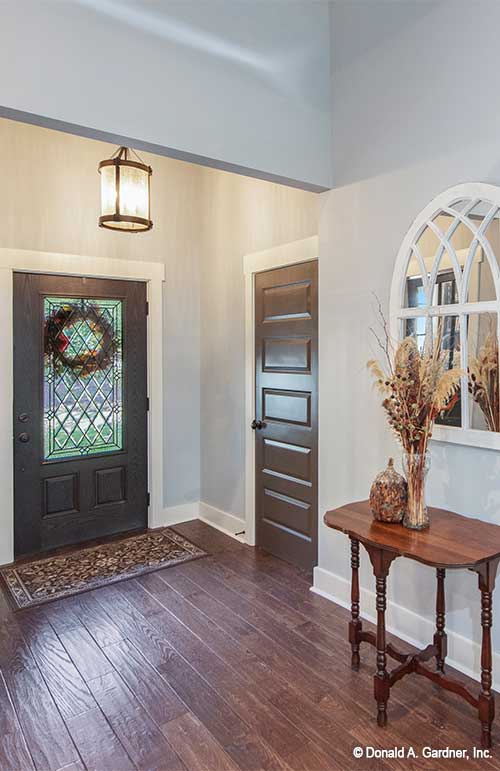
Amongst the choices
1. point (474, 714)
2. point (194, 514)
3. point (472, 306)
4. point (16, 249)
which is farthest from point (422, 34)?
point (194, 514)

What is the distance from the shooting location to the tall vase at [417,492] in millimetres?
2098

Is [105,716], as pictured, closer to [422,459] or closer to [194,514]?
[422,459]

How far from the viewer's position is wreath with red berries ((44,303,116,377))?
3.74 meters

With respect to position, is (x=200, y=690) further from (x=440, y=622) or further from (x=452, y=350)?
(x=452, y=350)

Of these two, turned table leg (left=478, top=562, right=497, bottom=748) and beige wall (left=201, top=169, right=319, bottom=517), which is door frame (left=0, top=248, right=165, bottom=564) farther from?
turned table leg (left=478, top=562, right=497, bottom=748)

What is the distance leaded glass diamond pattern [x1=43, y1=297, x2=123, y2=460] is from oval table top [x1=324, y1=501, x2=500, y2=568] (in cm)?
230

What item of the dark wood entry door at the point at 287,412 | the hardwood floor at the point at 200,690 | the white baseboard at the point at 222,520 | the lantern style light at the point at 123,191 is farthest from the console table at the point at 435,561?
the lantern style light at the point at 123,191

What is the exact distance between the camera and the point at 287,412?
353 centimetres

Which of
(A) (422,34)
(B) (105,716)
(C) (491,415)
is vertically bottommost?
(B) (105,716)

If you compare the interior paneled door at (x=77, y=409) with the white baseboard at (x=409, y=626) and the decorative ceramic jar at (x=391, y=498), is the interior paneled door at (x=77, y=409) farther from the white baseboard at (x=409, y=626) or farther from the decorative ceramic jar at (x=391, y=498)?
the decorative ceramic jar at (x=391, y=498)

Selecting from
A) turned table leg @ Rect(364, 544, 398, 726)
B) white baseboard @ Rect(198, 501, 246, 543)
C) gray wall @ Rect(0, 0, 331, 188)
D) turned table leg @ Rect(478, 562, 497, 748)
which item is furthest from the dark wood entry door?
turned table leg @ Rect(478, 562, 497, 748)

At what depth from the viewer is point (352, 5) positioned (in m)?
2.79

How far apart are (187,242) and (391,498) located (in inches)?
117

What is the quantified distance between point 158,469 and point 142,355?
95cm
